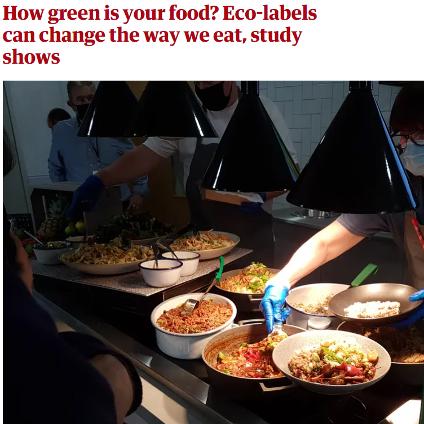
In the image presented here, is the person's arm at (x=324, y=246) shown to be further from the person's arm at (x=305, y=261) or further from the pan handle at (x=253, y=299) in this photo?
the pan handle at (x=253, y=299)

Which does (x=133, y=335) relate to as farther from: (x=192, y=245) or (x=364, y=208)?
(x=364, y=208)

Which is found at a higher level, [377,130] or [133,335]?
[377,130]

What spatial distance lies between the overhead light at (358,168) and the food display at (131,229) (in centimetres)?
144

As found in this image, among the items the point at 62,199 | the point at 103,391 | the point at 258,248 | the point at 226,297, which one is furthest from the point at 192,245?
the point at 103,391

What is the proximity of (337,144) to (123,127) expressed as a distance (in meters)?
0.98

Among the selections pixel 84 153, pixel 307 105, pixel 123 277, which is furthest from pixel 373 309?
pixel 84 153

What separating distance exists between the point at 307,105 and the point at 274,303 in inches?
105

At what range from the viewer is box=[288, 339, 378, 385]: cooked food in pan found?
38.8 inches

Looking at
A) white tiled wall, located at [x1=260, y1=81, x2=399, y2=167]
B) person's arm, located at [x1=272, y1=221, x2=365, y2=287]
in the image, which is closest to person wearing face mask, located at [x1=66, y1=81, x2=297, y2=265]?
person's arm, located at [x1=272, y1=221, x2=365, y2=287]

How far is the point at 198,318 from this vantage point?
1320 mm
